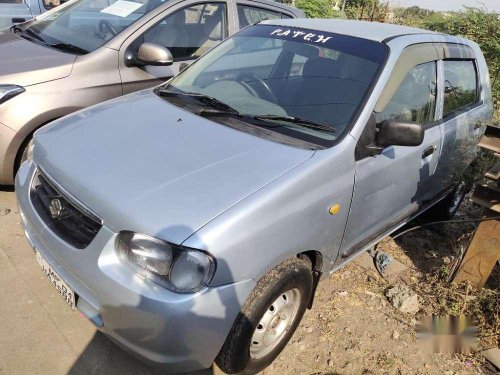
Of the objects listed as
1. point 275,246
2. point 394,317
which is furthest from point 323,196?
point 394,317

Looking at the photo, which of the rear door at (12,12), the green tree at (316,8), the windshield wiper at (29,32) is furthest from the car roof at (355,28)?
the green tree at (316,8)

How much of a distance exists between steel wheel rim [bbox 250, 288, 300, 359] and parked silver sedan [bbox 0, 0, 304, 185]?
2268mm

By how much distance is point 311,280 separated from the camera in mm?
2400

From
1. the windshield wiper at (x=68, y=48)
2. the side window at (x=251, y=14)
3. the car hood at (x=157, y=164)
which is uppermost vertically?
the side window at (x=251, y=14)

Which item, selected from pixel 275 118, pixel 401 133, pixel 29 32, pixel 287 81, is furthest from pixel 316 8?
pixel 401 133

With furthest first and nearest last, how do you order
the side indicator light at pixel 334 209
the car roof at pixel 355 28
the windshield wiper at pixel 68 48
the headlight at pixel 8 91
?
the windshield wiper at pixel 68 48, the headlight at pixel 8 91, the car roof at pixel 355 28, the side indicator light at pixel 334 209

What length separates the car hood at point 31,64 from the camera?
339 cm

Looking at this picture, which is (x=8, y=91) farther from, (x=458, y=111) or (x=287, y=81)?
(x=458, y=111)

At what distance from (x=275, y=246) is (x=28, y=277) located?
5.86 feet

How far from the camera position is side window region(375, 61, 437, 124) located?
2.83 meters

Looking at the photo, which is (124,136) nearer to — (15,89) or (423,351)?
(15,89)

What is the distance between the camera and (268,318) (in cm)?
224

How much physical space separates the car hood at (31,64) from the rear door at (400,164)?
2.58 m

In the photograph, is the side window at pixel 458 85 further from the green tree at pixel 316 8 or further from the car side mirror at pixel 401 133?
the green tree at pixel 316 8
